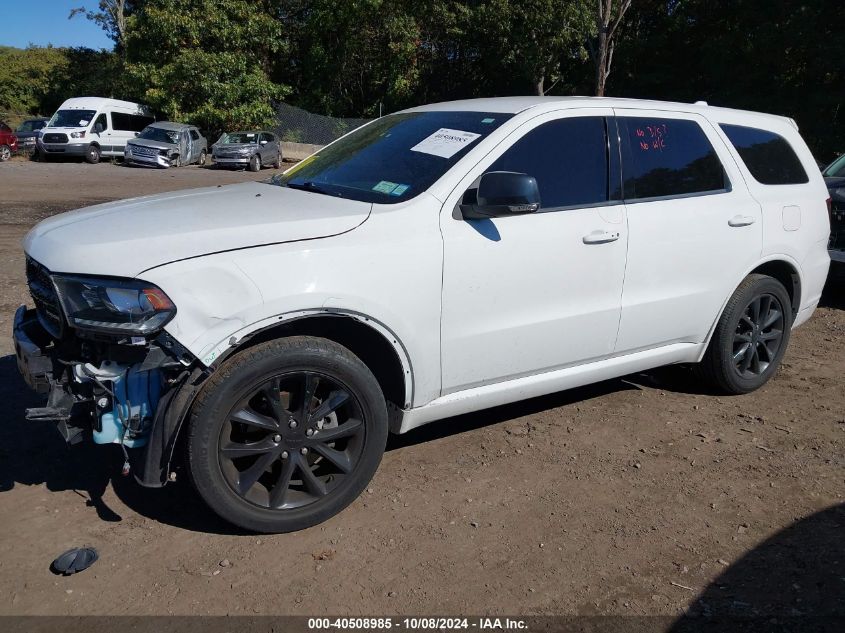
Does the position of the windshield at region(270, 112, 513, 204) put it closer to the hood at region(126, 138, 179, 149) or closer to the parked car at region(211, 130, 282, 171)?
the parked car at region(211, 130, 282, 171)

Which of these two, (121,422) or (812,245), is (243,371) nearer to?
(121,422)

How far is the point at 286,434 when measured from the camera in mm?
3277

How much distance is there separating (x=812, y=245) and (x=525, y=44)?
27.9m

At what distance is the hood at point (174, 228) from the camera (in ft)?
9.84

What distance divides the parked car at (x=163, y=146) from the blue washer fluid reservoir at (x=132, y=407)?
25966 millimetres

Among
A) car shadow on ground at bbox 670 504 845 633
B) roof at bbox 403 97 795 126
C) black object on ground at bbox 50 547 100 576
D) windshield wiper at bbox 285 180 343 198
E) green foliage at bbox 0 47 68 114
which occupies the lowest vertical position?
car shadow on ground at bbox 670 504 845 633

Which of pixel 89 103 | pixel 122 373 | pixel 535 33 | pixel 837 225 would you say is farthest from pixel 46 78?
pixel 122 373

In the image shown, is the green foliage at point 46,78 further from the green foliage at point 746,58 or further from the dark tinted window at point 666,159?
the dark tinted window at point 666,159

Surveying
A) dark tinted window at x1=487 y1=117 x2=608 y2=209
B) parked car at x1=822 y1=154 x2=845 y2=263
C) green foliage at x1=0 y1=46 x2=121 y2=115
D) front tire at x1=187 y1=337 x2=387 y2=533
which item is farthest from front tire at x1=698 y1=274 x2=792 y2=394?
green foliage at x1=0 y1=46 x2=121 y2=115

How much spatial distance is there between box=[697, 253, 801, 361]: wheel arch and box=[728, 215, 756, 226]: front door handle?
11.7 inches

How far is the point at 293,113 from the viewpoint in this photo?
33719 millimetres

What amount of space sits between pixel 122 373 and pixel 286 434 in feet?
2.35

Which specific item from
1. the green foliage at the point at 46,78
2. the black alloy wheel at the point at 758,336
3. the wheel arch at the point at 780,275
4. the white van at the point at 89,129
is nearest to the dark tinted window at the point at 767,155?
the wheel arch at the point at 780,275

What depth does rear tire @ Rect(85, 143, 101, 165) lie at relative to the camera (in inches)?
1105
